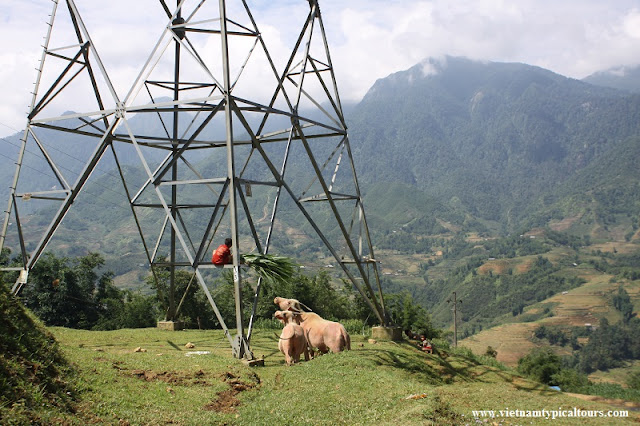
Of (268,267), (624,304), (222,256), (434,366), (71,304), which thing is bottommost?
(624,304)

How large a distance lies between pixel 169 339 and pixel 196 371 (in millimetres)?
8317

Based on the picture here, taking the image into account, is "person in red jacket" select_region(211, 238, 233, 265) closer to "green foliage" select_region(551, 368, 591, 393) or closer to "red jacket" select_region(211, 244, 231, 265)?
"red jacket" select_region(211, 244, 231, 265)

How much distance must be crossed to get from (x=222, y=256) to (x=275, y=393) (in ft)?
16.9

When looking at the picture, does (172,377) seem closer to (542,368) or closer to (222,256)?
(222,256)

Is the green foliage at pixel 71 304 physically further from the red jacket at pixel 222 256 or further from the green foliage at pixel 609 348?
the green foliage at pixel 609 348

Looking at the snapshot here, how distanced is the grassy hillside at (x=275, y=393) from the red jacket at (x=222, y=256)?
2.61 metres

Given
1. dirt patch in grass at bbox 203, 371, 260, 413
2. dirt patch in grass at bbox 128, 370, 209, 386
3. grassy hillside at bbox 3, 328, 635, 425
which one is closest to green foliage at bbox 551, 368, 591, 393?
grassy hillside at bbox 3, 328, 635, 425

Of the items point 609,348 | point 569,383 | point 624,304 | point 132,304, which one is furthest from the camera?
point 624,304

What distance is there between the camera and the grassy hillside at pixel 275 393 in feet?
29.9

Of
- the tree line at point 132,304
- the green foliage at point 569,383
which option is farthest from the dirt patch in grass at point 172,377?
the tree line at point 132,304

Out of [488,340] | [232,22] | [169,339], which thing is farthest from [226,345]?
[488,340]

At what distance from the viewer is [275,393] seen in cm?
1179

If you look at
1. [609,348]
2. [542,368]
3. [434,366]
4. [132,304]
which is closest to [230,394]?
[434,366]

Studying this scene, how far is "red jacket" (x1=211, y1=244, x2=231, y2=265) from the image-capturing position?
15733mm
